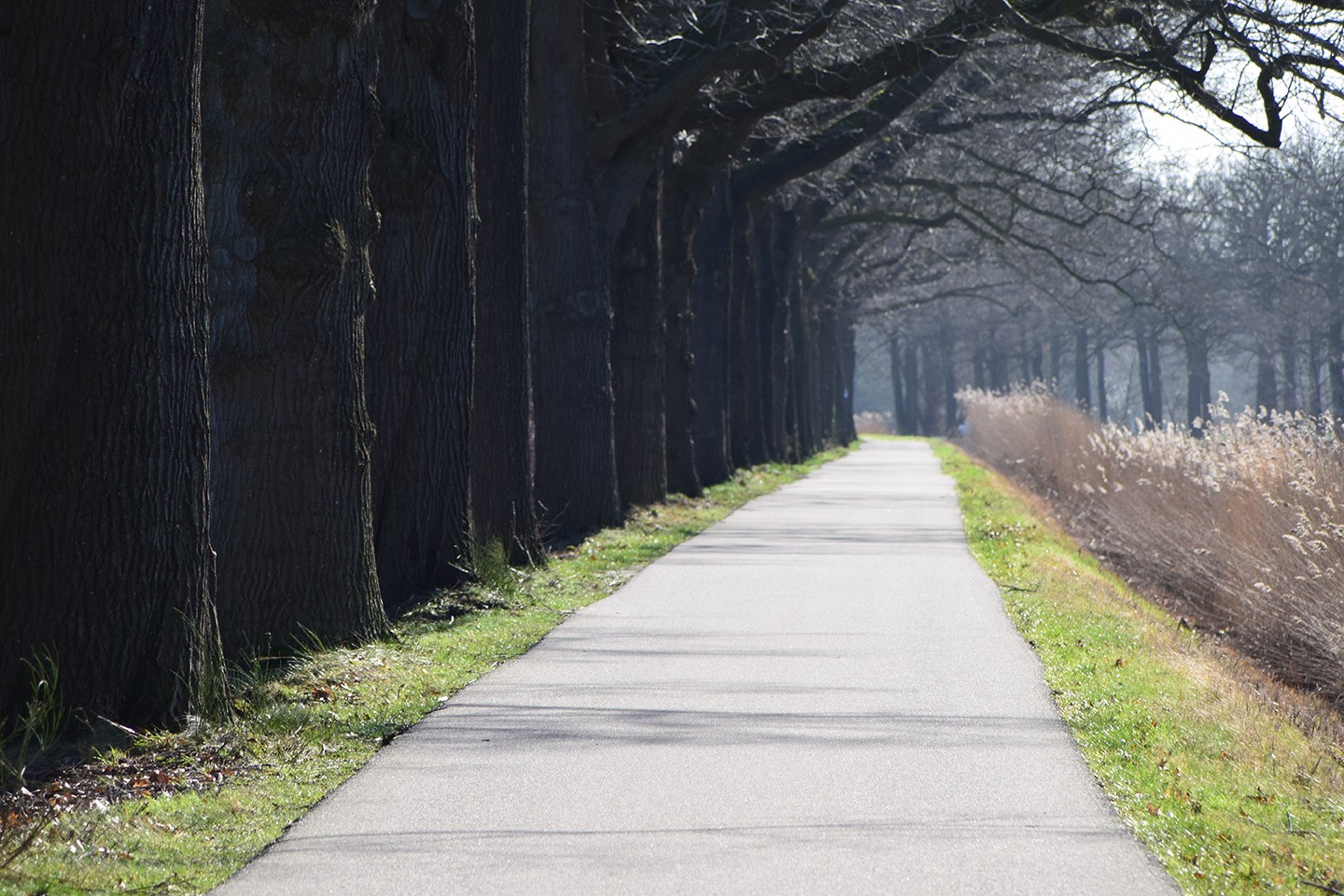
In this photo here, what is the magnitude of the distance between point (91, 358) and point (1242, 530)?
977cm

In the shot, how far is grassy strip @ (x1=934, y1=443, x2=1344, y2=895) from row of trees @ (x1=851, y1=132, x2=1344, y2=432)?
14.0 metres

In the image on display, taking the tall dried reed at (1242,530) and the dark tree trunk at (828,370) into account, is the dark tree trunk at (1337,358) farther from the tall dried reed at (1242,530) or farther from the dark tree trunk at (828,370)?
the tall dried reed at (1242,530)

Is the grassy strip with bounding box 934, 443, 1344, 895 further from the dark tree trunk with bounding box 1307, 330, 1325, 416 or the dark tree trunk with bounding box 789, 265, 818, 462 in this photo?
the dark tree trunk with bounding box 1307, 330, 1325, 416

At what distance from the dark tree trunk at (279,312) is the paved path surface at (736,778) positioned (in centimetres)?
137

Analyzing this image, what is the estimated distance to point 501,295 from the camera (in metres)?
14.0

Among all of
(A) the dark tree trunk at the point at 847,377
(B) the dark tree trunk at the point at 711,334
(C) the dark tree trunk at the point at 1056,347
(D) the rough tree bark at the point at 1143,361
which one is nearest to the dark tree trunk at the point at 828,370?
(A) the dark tree trunk at the point at 847,377

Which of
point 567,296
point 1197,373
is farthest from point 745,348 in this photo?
point 1197,373

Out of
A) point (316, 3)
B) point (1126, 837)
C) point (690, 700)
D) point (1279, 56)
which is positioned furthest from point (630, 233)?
point (1126, 837)

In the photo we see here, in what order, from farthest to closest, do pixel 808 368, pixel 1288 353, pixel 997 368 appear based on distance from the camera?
pixel 997 368
pixel 1288 353
pixel 808 368

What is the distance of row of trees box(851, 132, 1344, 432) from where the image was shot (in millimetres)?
38781

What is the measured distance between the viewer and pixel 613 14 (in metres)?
18.2

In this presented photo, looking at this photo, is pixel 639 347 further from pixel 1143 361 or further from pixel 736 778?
pixel 1143 361

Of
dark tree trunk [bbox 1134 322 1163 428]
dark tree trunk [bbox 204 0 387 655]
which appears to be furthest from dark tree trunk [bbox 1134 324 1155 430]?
dark tree trunk [bbox 204 0 387 655]

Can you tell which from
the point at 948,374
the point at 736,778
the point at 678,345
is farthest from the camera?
the point at 948,374
